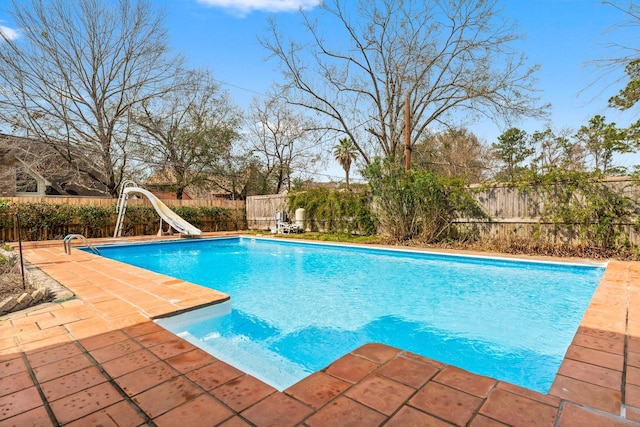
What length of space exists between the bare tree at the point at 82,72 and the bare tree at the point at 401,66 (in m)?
6.26

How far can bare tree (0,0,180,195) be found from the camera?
13.1 m

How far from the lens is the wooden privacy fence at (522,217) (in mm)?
6727

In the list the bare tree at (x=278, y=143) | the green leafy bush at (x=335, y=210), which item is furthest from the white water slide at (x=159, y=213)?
the bare tree at (x=278, y=143)

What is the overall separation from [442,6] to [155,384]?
1412 centimetres

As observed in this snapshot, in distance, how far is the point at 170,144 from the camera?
18297mm

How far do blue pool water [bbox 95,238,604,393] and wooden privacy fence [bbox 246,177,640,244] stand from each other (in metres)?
1.64

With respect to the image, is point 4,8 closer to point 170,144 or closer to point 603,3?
point 170,144

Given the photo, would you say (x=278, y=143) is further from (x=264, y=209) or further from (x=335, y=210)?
(x=335, y=210)

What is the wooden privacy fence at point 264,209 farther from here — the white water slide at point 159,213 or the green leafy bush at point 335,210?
the white water slide at point 159,213

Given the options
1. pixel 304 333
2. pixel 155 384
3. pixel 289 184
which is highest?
pixel 289 184

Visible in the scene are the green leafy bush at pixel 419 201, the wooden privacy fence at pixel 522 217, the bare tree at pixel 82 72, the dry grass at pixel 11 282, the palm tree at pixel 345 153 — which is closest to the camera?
the dry grass at pixel 11 282

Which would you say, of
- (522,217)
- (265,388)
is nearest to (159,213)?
(522,217)

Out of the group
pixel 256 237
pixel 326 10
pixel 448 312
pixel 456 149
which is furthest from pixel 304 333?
pixel 456 149

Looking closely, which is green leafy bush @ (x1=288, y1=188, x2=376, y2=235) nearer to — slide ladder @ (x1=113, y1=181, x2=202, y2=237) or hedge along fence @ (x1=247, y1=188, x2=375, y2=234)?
hedge along fence @ (x1=247, y1=188, x2=375, y2=234)
